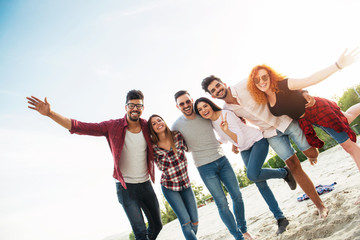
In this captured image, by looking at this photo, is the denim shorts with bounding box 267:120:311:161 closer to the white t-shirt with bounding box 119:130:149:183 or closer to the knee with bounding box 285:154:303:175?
the knee with bounding box 285:154:303:175

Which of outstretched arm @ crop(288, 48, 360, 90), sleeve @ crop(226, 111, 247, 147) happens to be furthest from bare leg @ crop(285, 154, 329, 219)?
outstretched arm @ crop(288, 48, 360, 90)

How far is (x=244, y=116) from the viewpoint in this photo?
376 centimetres

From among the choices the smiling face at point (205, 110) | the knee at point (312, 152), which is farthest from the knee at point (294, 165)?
the smiling face at point (205, 110)

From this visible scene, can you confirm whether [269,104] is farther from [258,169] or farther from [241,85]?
A: [258,169]

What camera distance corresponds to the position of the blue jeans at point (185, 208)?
346cm

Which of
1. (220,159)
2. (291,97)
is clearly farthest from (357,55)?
(220,159)

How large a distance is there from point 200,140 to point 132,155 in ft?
3.93

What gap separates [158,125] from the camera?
3873 millimetres

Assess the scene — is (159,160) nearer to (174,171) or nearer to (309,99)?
(174,171)

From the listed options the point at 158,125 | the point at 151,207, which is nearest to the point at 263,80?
the point at 158,125

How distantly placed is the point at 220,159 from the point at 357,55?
2348mm

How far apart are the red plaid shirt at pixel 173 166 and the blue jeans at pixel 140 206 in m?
0.38

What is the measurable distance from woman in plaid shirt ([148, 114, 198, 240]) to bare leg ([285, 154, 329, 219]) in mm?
1696

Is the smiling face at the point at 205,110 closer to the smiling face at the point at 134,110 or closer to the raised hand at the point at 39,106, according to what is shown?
the smiling face at the point at 134,110
